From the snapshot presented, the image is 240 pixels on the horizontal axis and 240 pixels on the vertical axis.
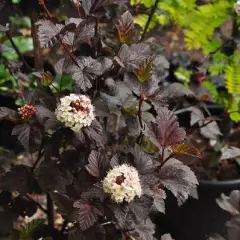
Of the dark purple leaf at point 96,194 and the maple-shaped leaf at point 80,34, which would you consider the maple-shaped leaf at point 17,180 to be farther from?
the maple-shaped leaf at point 80,34

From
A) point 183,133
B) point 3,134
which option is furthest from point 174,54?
point 183,133

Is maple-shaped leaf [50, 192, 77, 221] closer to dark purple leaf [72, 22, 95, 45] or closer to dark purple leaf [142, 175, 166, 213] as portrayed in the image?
dark purple leaf [142, 175, 166, 213]

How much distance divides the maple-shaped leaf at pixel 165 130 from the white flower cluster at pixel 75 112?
218mm

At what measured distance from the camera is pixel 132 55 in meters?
1.47

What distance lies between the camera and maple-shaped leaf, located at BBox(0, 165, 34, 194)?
62.1 inches

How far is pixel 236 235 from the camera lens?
170 cm

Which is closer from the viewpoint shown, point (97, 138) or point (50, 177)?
point (97, 138)

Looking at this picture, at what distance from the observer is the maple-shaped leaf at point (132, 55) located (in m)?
1.45

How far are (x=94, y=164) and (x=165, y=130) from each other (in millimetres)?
241

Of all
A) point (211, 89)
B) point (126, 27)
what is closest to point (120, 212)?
point (126, 27)

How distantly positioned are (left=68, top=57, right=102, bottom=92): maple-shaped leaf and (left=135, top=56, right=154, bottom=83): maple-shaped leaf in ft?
0.43

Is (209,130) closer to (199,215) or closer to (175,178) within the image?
(199,215)

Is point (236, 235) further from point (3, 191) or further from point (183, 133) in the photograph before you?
point (3, 191)

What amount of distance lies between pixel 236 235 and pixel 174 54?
7.66 ft
